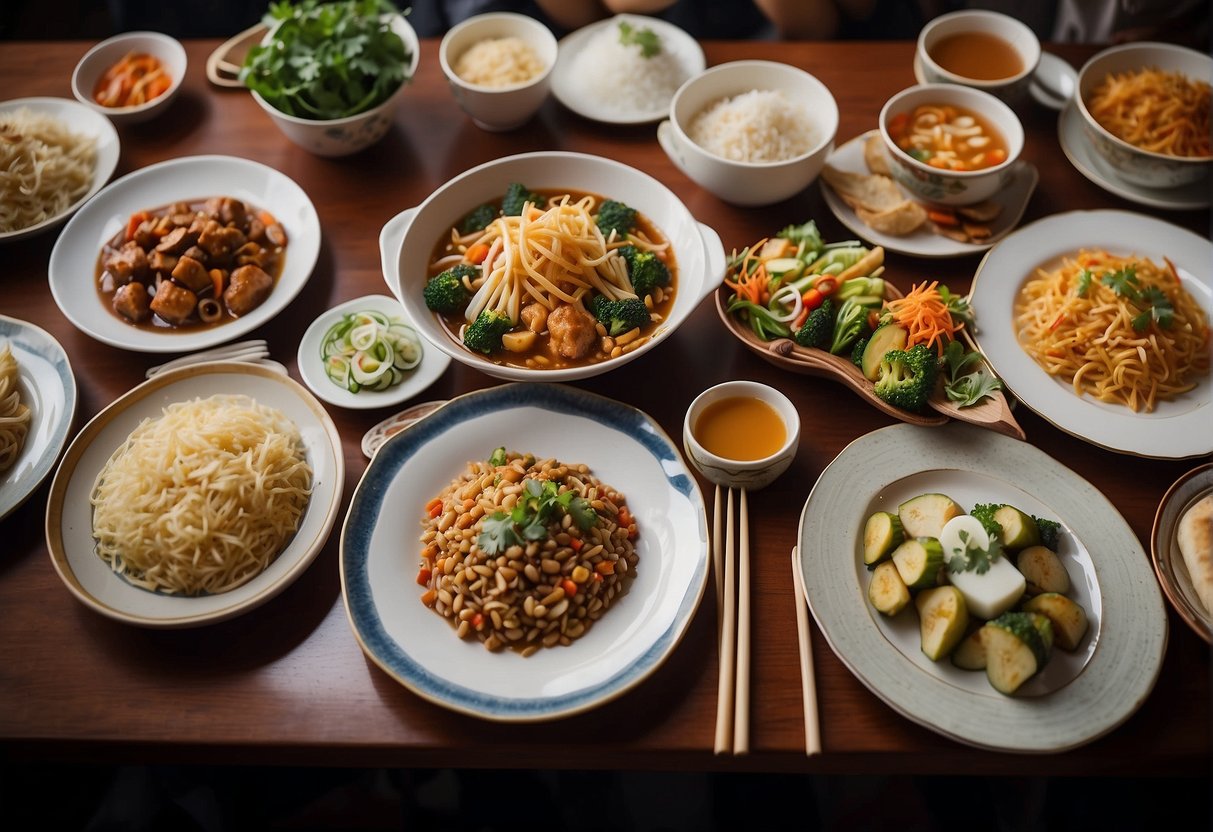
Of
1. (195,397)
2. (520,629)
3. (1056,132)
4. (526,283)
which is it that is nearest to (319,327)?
(195,397)

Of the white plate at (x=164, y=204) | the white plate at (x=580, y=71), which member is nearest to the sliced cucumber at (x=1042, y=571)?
the white plate at (x=580, y=71)

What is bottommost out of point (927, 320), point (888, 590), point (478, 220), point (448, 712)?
point (448, 712)

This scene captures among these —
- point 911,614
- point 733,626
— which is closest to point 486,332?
point 733,626

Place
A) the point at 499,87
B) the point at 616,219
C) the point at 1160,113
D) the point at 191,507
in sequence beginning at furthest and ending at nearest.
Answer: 1. the point at 499,87
2. the point at 1160,113
3. the point at 616,219
4. the point at 191,507

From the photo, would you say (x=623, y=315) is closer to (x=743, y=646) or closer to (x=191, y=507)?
(x=743, y=646)

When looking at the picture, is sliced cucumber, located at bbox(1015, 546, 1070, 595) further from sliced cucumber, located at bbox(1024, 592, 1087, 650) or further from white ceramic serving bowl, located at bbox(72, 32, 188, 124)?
Result: white ceramic serving bowl, located at bbox(72, 32, 188, 124)

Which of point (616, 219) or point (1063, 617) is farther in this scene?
point (616, 219)

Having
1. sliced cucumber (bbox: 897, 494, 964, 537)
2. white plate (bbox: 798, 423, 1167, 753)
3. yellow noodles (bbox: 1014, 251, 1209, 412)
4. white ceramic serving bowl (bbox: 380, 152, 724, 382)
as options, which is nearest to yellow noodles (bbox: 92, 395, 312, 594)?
white ceramic serving bowl (bbox: 380, 152, 724, 382)
